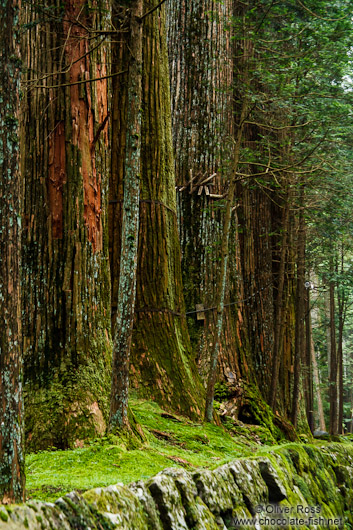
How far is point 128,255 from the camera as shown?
19.8 feet

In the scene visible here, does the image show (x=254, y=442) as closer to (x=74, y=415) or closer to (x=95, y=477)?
(x=74, y=415)

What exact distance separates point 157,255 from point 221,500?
5571 millimetres

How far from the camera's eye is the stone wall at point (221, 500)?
97.2 inches

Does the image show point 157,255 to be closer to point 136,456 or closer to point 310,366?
point 136,456

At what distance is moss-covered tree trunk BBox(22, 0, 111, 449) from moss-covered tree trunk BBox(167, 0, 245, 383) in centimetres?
413

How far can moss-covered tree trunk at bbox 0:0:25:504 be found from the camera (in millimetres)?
3463

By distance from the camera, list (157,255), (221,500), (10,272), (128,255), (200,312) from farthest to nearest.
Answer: (200,312) < (157,255) < (128,255) < (221,500) < (10,272)

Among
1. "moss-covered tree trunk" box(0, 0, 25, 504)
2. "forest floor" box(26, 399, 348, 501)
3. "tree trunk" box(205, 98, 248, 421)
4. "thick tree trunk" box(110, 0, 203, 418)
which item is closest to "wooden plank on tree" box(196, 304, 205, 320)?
"tree trunk" box(205, 98, 248, 421)

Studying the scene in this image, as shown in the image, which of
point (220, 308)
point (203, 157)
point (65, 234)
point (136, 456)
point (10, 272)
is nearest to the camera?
point (10, 272)

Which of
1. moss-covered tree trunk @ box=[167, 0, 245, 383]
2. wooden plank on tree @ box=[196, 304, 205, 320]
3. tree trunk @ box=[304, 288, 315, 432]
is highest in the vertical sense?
moss-covered tree trunk @ box=[167, 0, 245, 383]

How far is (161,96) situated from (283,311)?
20.4 feet

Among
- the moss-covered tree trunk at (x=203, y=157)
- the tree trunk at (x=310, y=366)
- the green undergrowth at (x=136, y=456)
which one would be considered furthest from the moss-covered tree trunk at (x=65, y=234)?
the tree trunk at (x=310, y=366)

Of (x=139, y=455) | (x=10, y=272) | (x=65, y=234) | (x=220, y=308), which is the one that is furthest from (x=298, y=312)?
(x=10, y=272)

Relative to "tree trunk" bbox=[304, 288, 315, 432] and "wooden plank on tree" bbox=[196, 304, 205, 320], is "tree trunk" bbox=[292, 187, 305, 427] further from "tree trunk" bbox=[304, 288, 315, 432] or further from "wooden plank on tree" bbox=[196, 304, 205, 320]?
"tree trunk" bbox=[304, 288, 315, 432]
